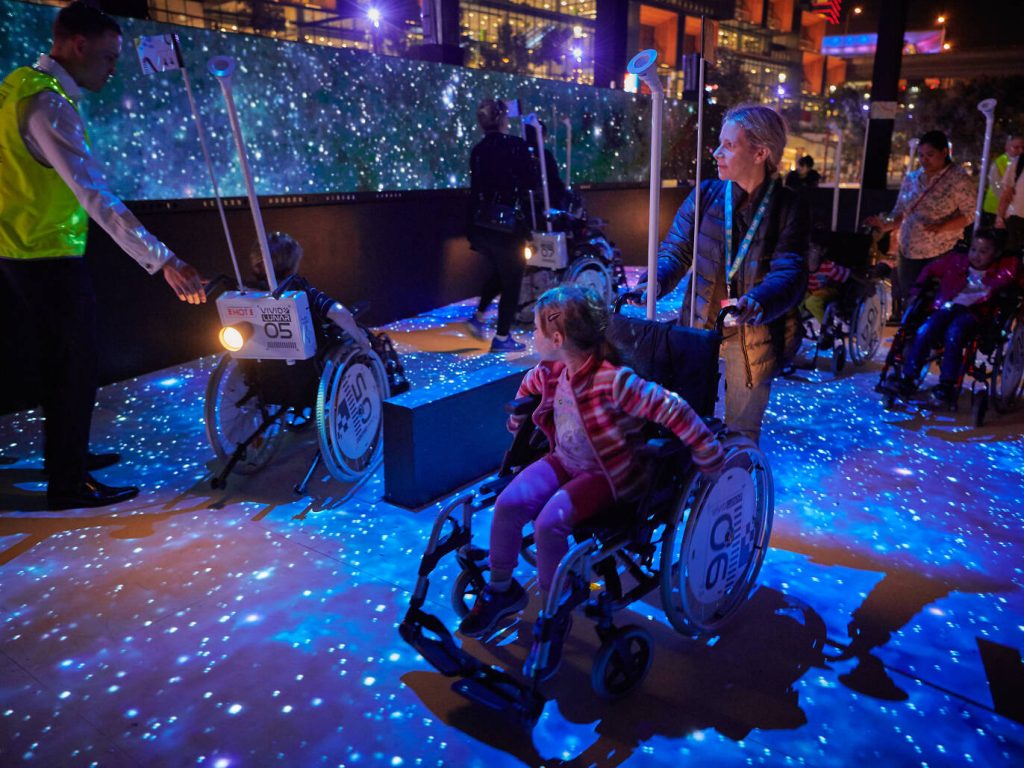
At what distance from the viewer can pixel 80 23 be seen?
9.14ft

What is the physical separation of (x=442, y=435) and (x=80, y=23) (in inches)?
82.0

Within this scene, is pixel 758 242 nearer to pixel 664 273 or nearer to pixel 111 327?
pixel 664 273

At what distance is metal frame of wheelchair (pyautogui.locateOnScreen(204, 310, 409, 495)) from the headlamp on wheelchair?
22 cm

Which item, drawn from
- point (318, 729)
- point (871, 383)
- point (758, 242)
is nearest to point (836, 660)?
point (758, 242)

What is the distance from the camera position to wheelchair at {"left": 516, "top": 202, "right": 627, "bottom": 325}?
18.2 feet

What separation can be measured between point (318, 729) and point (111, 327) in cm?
370

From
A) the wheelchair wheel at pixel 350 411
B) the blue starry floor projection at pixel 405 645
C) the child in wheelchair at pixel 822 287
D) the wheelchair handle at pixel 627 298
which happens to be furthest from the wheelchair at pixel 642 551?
the child in wheelchair at pixel 822 287

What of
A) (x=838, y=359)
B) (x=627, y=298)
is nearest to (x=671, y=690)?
(x=627, y=298)

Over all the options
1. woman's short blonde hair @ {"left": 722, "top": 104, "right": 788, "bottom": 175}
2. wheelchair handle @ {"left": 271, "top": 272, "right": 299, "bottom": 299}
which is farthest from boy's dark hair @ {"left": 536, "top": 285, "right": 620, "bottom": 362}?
wheelchair handle @ {"left": 271, "top": 272, "right": 299, "bottom": 299}

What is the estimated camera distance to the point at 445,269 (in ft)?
24.1

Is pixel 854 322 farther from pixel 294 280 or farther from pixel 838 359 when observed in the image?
pixel 294 280

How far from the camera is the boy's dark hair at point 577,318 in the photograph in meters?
1.99

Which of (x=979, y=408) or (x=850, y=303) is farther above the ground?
(x=850, y=303)

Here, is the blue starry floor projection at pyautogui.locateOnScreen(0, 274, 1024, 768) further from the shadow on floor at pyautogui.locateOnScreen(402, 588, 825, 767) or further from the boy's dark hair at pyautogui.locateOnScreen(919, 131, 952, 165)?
the boy's dark hair at pyautogui.locateOnScreen(919, 131, 952, 165)
